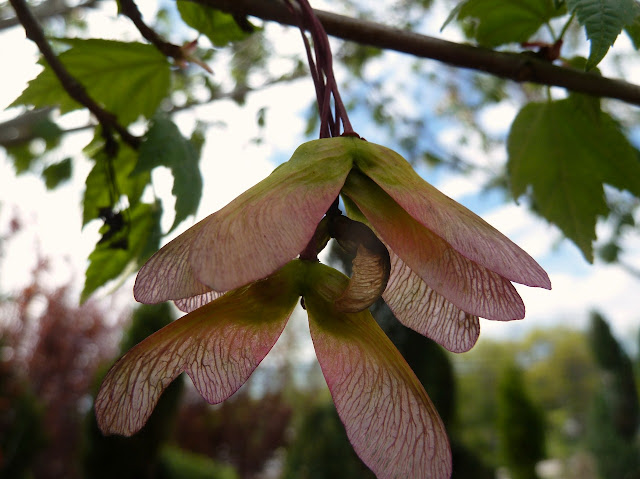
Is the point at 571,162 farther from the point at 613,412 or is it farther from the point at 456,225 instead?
the point at 613,412

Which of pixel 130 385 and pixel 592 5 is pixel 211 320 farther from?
pixel 592 5

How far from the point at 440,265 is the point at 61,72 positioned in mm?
456

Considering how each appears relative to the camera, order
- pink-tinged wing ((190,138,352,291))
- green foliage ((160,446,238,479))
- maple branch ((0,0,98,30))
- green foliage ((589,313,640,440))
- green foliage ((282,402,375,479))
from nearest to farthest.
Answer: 1. pink-tinged wing ((190,138,352,291))
2. maple branch ((0,0,98,30))
3. green foliage ((282,402,375,479))
4. green foliage ((160,446,238,479))
5. green foliage ((589,313,640,440))

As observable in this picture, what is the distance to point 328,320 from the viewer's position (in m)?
0.30

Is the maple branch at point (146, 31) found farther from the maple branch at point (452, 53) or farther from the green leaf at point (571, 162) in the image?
the green leaf at point (571, 162)

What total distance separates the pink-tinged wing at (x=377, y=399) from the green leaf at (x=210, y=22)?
43cm

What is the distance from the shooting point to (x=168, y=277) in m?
0.29

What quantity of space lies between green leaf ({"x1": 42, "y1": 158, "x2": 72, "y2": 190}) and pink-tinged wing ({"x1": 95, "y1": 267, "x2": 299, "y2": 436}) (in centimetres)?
84

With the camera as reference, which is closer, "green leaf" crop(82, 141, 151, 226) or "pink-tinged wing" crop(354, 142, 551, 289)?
"pink-tinged wing" crop(354, 142, 551, 289)

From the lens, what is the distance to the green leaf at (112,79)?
0.64m

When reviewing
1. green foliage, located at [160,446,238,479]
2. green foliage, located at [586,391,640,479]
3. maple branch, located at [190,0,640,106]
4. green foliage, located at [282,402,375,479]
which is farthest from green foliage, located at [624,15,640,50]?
green foliage, located at [586,391,640,479]

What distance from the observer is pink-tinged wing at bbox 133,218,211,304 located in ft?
0.92

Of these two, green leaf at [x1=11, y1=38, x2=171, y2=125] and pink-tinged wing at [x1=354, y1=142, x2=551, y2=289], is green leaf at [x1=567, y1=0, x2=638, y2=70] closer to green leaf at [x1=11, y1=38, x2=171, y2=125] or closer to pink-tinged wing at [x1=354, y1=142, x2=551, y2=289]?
pink-tinged wing at [x1=354, y1=142, x2=551, y2=289]

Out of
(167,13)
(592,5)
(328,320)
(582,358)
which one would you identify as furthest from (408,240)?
(582,358)
